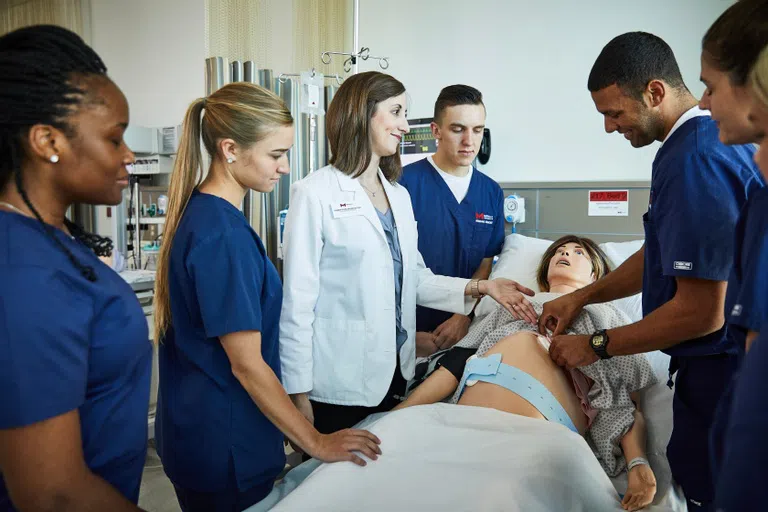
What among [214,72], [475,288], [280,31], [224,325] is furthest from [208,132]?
[280,31]

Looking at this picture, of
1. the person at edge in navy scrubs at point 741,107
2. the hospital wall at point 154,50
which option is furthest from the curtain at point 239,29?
the person at edge in navy scrubs at point 741,107

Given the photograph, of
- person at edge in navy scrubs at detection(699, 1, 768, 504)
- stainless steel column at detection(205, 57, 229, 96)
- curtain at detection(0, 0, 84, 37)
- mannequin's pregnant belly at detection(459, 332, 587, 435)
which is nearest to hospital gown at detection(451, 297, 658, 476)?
mannequin's pregnant belly at detection(459, 332, 587, 435)

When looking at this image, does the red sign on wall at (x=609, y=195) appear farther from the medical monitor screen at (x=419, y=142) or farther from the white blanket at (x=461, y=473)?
the white blanket at (x=461, y=473)

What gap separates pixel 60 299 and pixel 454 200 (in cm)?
195

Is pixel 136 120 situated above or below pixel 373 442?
above

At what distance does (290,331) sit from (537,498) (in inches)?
28.1

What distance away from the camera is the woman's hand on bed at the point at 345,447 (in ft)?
4.04

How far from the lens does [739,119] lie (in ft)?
2.62

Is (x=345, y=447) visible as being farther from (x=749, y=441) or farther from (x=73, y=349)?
(x=749, y=441)

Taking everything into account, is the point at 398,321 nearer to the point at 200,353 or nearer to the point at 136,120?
the point at 200,353

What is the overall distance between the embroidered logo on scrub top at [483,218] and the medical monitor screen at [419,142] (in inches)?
35.3

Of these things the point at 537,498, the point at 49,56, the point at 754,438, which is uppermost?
the point at 49,56

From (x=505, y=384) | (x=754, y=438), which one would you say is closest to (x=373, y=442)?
(x=505, y=384)

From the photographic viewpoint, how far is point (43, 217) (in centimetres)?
76
